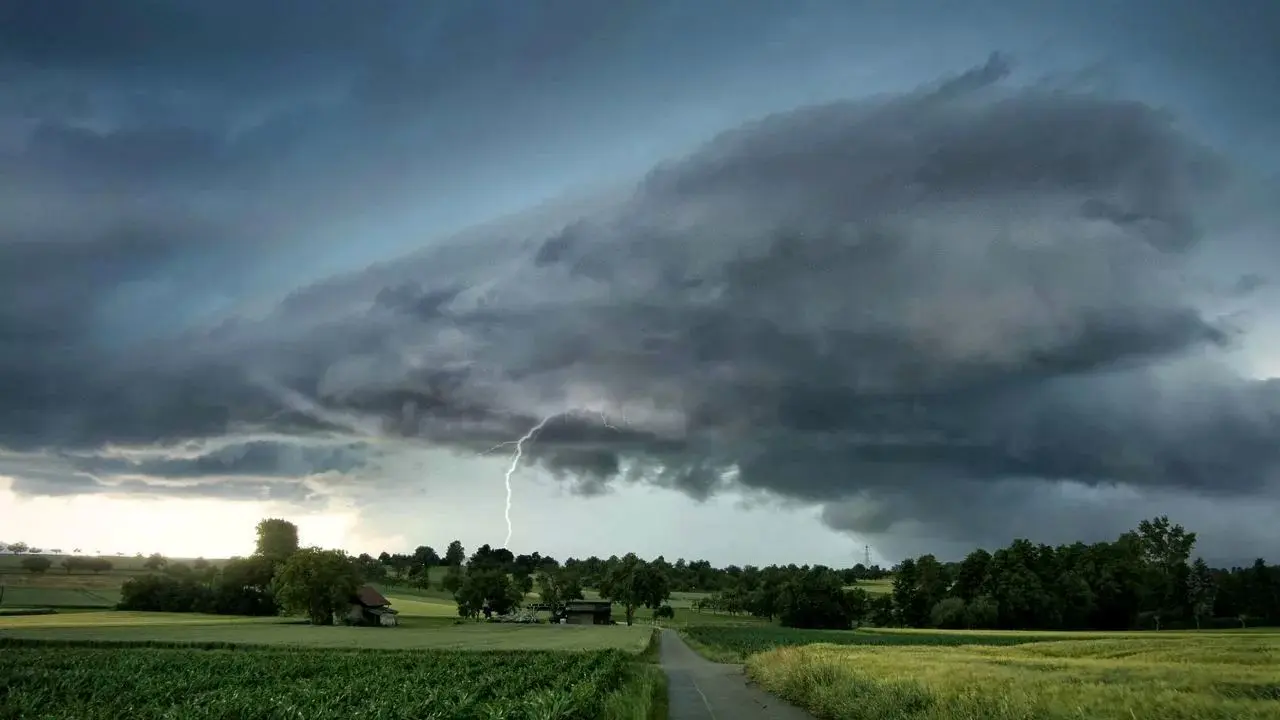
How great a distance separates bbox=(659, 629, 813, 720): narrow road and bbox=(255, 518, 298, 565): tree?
123337 mm

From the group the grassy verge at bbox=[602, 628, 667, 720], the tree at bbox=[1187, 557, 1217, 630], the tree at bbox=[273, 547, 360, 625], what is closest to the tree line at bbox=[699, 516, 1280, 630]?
the tree at bbox=[1187, 557, 1217, 630]

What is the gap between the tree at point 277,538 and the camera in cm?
15875

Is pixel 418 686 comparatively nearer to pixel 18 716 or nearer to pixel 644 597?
pixel 18 716

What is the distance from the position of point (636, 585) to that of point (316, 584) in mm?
82644

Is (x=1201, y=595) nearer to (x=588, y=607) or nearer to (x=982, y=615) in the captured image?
(x=982, y=615)

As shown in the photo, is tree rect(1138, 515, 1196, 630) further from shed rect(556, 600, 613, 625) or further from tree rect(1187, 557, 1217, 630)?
shed rect(556, 600, 613, 625)

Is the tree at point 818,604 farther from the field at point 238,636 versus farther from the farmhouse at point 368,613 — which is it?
the farmhouse at point 368,613

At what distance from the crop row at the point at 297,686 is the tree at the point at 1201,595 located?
360ft

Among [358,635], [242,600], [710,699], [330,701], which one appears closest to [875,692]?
[710,699]

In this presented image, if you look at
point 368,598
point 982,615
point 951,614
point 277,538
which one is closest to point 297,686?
point 368,598

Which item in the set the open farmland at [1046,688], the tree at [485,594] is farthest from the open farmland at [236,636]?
the tree at [485,594]

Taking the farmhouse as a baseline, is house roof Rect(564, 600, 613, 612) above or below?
below

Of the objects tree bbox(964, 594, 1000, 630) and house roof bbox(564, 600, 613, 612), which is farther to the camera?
house roof bbox(564, 600, 613, 612)

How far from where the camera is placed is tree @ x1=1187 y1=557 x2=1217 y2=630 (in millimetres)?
122188
